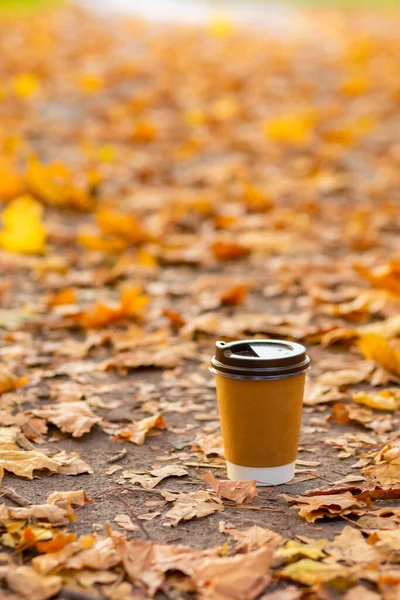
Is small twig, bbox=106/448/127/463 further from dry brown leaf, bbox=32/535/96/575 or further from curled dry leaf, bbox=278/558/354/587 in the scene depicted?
curled dry leaf, bbox=278/558/354/587

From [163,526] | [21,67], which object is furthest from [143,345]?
[21,67]

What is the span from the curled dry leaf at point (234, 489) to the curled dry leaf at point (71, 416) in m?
0.54

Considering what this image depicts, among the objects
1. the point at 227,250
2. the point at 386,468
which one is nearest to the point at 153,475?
the point at 386,468

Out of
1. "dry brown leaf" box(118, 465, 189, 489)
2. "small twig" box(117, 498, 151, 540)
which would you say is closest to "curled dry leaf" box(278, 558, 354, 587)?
"small twig" box(117, 498, 151, 540)

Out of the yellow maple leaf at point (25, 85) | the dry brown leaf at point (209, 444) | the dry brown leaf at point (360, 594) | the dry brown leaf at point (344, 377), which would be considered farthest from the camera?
the yellow maple leaf at point (25, 85)

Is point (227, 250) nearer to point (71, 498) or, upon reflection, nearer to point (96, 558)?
point (71, 498)

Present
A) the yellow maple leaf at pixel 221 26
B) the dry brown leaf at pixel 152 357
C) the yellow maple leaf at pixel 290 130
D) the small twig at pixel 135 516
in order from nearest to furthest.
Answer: the small twig at pixel 135 516 < the dry brown leaf at pixel 152 357 < the yellow maple leaf at pixel 290 130 < the yellow maple leaf at pixel 221 26

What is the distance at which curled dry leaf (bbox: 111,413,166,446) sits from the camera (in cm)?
274

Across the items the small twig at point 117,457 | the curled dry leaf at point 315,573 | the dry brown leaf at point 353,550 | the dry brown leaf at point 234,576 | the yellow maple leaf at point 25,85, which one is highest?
the yellow maple leaf at point 25,85

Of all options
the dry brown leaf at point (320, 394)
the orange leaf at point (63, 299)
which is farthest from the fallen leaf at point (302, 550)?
the orange leaf at point (63, 299)

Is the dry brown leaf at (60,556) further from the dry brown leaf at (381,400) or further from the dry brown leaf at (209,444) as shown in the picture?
the dry brown leaf at (381,400)

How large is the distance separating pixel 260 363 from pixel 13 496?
688 mm

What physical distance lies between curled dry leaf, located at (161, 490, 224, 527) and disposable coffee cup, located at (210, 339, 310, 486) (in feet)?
0.48

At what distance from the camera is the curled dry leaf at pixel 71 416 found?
2768mm
